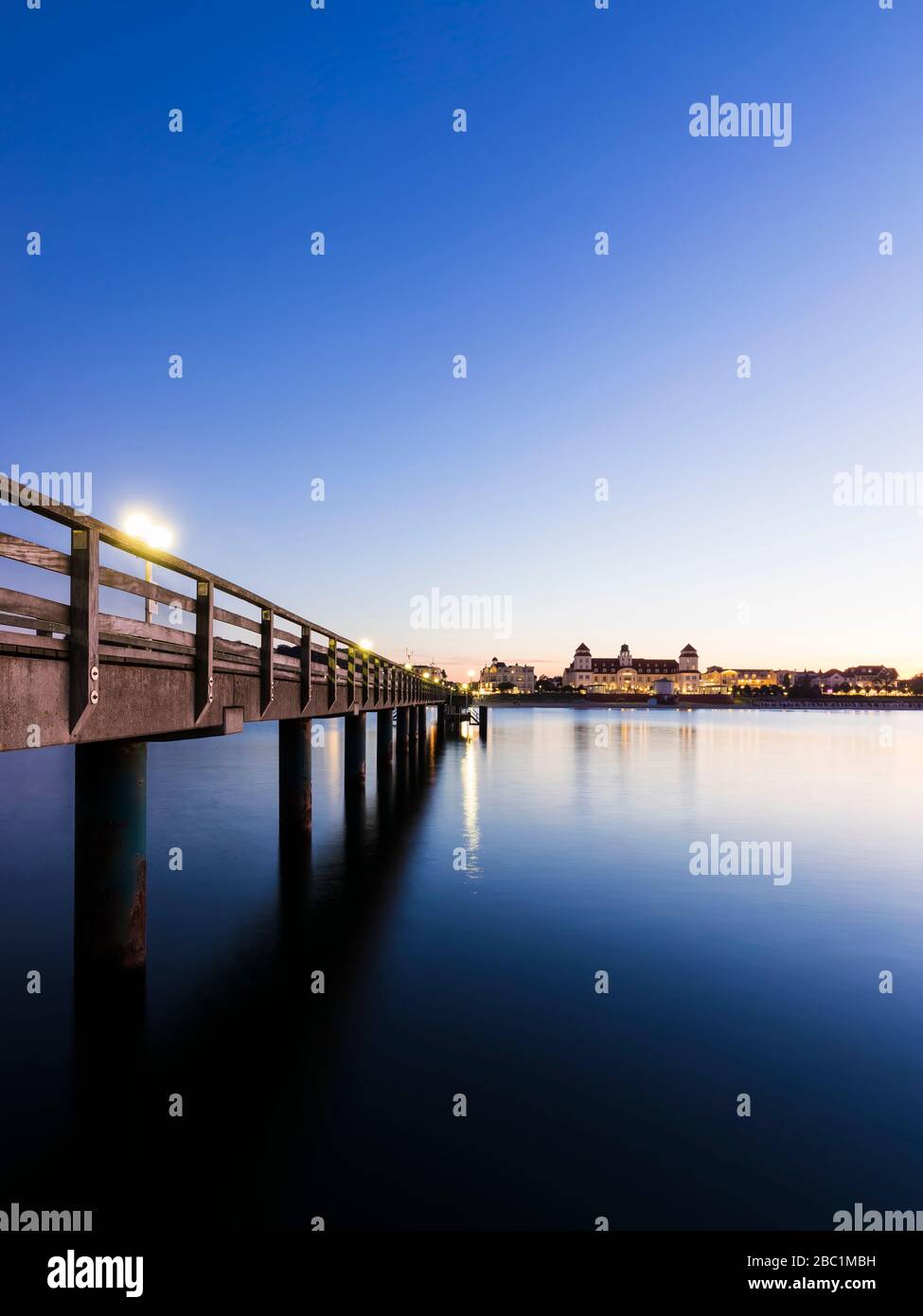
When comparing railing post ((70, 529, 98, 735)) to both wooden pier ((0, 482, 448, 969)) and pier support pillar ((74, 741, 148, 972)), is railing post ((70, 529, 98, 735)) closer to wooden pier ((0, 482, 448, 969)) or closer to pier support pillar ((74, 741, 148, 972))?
wooden pier ((0, 482, 448, 969))

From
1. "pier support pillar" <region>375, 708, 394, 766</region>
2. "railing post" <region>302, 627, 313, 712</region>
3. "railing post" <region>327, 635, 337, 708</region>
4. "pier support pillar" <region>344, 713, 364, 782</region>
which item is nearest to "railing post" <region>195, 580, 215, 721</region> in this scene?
"railing post" <region>302, 627, 313, 712</region>

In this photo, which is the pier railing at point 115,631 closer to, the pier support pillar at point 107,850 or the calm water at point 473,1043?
the pier support pillar at point 107,850

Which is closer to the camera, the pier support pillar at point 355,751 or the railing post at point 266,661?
the railing post at point 266,661

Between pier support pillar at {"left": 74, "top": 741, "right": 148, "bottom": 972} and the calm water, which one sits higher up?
pier support pillar at {"left": 74, "top": 741, "right": 148, "bottom": 972}

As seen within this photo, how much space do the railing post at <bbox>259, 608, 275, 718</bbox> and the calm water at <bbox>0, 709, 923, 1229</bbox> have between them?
4338 mm

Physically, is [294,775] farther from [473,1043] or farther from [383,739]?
[383,739]

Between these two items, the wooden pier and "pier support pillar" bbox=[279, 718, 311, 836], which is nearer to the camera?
the wooden pier

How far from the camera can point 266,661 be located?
40.5 ft

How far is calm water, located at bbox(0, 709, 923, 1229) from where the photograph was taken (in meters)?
6.53

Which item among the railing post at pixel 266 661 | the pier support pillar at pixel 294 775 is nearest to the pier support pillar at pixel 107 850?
the railing post at pixel 266 661

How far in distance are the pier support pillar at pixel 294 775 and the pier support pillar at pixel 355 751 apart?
998 centimetres

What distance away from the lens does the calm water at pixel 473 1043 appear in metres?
6.53

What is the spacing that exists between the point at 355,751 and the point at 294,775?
1139 cm

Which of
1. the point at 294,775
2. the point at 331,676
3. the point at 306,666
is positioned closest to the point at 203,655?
the point at 306,666
